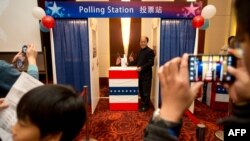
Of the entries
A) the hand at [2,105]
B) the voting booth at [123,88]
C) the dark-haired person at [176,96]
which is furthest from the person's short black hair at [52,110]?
the voting booth at [123,88]

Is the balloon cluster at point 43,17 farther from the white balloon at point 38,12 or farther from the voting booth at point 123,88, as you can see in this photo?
the voting booth at point 123,88

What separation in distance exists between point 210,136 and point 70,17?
3048mm

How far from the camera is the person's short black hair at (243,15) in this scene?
48 centimetres

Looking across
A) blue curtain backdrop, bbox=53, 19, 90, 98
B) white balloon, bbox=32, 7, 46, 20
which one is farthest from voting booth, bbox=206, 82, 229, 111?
white balloon, bbox=32, 7, 46, 20

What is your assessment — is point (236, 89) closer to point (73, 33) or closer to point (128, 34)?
point (73, 33)

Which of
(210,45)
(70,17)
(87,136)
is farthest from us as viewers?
(210,45)

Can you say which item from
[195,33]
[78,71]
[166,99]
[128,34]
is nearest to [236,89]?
[166,99]

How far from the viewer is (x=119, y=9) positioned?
364 cm

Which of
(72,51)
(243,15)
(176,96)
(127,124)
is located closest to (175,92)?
(176,96)

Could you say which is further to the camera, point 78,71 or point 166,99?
point 78,71

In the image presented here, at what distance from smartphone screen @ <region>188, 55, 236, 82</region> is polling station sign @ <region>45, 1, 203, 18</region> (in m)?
3.00

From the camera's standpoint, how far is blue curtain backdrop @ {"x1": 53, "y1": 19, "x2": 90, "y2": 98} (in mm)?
3875

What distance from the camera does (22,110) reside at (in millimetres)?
816

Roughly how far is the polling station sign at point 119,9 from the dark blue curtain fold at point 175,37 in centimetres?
15
